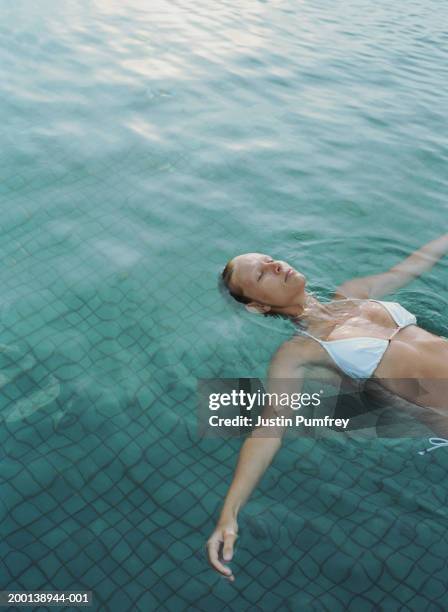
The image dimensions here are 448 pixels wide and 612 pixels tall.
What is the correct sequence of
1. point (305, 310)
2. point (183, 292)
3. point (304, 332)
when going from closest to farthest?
point (304, 332)
point (305, 310)
point (183, 292)

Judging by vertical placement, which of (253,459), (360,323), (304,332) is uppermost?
(360,323)

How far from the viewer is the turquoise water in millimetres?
2531

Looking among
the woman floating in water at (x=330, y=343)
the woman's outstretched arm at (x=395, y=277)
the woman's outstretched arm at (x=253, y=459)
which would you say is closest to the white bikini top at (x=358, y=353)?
the woman floating in water at (x=330, y=343)

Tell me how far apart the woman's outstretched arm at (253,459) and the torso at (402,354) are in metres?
0.20

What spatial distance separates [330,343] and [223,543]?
1268 millimetres

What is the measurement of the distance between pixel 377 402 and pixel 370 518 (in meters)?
0.68

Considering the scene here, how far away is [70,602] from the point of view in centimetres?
234

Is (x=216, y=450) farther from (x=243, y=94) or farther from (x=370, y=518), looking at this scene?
(x=243, y=94)

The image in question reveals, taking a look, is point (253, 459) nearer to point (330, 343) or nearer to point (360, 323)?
point (330, 343)

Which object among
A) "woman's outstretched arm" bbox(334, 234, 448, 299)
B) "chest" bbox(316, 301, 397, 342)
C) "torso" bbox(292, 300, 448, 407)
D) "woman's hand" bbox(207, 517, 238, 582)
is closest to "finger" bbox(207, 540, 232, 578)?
"woman's hand" bbox(207, 517, 238, 582)

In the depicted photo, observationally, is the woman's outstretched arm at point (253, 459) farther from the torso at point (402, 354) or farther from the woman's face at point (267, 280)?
the woman's face at point (267, 280)

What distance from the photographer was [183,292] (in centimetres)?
408

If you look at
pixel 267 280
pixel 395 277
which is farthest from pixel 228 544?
pixel 395 277

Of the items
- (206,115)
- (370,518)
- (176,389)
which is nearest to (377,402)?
(370,518)
